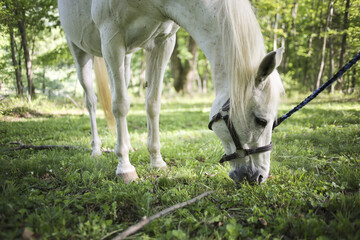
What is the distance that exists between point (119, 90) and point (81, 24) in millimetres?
1033

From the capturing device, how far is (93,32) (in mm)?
2449

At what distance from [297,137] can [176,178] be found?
2452 millimetres

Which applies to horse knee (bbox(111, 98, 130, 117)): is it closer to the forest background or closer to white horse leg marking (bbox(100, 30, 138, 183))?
white horse leg marking (bbox(100, 30, 138, 183))

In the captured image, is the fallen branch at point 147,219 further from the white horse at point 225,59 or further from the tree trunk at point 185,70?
the tree trunk at point 185,70

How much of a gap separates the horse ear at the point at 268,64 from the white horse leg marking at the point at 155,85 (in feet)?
4.41

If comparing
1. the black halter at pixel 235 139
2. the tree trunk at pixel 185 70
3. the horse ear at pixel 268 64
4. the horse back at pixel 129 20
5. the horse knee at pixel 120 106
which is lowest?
the black halter at pixel 235 139

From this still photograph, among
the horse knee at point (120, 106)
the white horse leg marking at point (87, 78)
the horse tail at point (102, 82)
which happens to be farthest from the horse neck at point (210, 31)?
the white horse leg marking at point (87, 78)

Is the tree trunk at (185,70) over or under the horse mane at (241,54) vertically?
over

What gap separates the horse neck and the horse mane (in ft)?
0.26

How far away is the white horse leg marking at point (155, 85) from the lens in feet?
8.11

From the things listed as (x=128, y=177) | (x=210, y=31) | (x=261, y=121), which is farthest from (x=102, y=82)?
(x=261, y=121)

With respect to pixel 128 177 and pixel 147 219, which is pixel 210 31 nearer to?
pixel 147 219

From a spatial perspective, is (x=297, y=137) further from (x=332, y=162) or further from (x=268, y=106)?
(x=268, y=106)

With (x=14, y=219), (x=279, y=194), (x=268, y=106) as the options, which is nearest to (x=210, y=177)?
(x=279, y=194)
